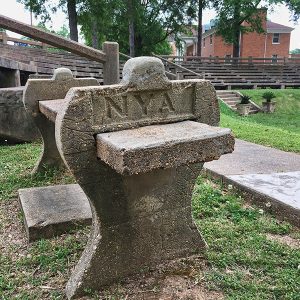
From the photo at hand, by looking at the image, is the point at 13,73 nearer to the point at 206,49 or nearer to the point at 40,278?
the point at 40,278

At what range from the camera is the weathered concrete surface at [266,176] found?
10.4 feet

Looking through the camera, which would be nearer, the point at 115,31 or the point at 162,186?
the point at 162,186

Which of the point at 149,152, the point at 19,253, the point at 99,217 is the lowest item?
the point at 19,253

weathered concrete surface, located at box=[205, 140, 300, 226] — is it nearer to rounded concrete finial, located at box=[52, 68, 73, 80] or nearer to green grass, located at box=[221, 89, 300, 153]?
rounded concrete finial, located at box=[52, 68, 73, 80]

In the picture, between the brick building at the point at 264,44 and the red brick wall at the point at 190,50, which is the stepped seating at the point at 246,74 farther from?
the red brick wall at the point at 190,50

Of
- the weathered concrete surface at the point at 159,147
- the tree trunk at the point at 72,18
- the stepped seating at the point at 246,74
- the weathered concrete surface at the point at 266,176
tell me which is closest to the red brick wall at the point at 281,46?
the stepped seating at the point at 246,74

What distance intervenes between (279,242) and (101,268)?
1.32 m

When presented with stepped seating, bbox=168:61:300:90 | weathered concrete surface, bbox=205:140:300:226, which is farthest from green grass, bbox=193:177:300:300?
stepped seating, bbox=168:61:300:90

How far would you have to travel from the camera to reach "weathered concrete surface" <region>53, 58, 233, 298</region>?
1.96m

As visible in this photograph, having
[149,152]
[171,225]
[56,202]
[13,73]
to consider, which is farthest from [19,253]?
[13,73]

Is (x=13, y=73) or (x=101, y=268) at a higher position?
(x=13, y=73)

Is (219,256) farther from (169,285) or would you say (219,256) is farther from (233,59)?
(233,59)

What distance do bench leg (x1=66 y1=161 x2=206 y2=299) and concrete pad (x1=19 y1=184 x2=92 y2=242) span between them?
0.71 metres

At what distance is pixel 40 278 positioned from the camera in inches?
91.7
